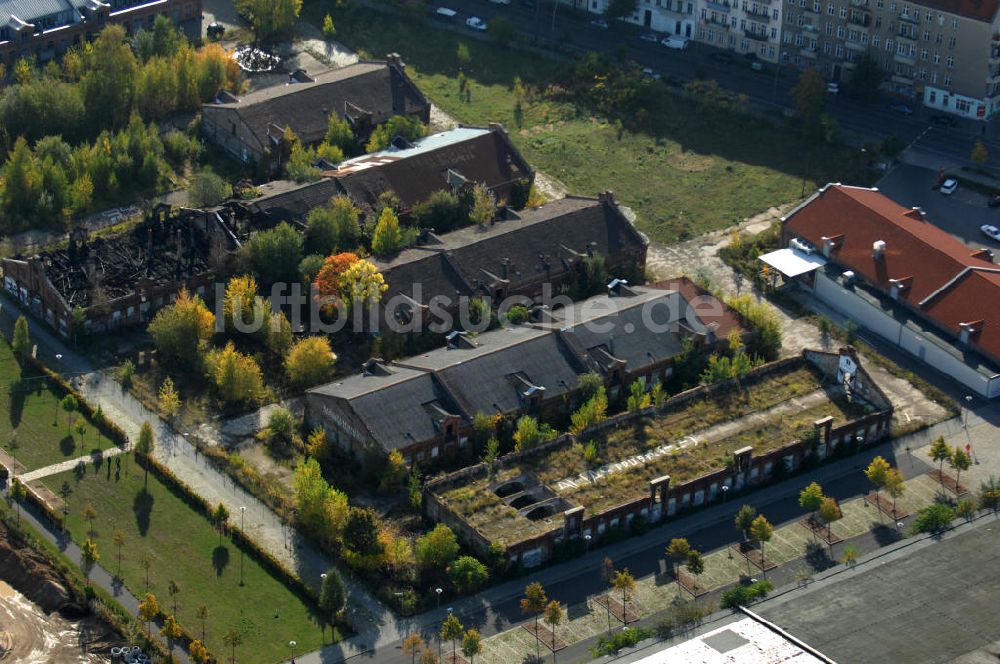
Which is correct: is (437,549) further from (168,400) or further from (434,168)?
(434,168)

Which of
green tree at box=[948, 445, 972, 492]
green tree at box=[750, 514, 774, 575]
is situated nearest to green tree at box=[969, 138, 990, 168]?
green tree at box=[948, 445, 972, 492]

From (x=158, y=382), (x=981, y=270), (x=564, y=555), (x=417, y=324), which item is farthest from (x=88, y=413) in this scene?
(x=981, y=270)

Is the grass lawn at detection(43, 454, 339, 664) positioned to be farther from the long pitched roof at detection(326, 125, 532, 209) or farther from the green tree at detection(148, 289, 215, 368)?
the long pitched roof at detection(326, 125, 532, 209)

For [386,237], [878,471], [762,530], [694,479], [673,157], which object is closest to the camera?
[762,530]

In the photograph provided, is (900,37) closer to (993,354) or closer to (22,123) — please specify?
(993,354)

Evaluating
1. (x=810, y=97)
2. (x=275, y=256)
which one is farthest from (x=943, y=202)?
(x=275, y=256)

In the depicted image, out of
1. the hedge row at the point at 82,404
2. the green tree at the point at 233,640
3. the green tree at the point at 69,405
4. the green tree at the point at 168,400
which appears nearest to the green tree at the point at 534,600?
the green tree at the point at 233,640

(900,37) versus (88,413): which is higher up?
(900,37)
